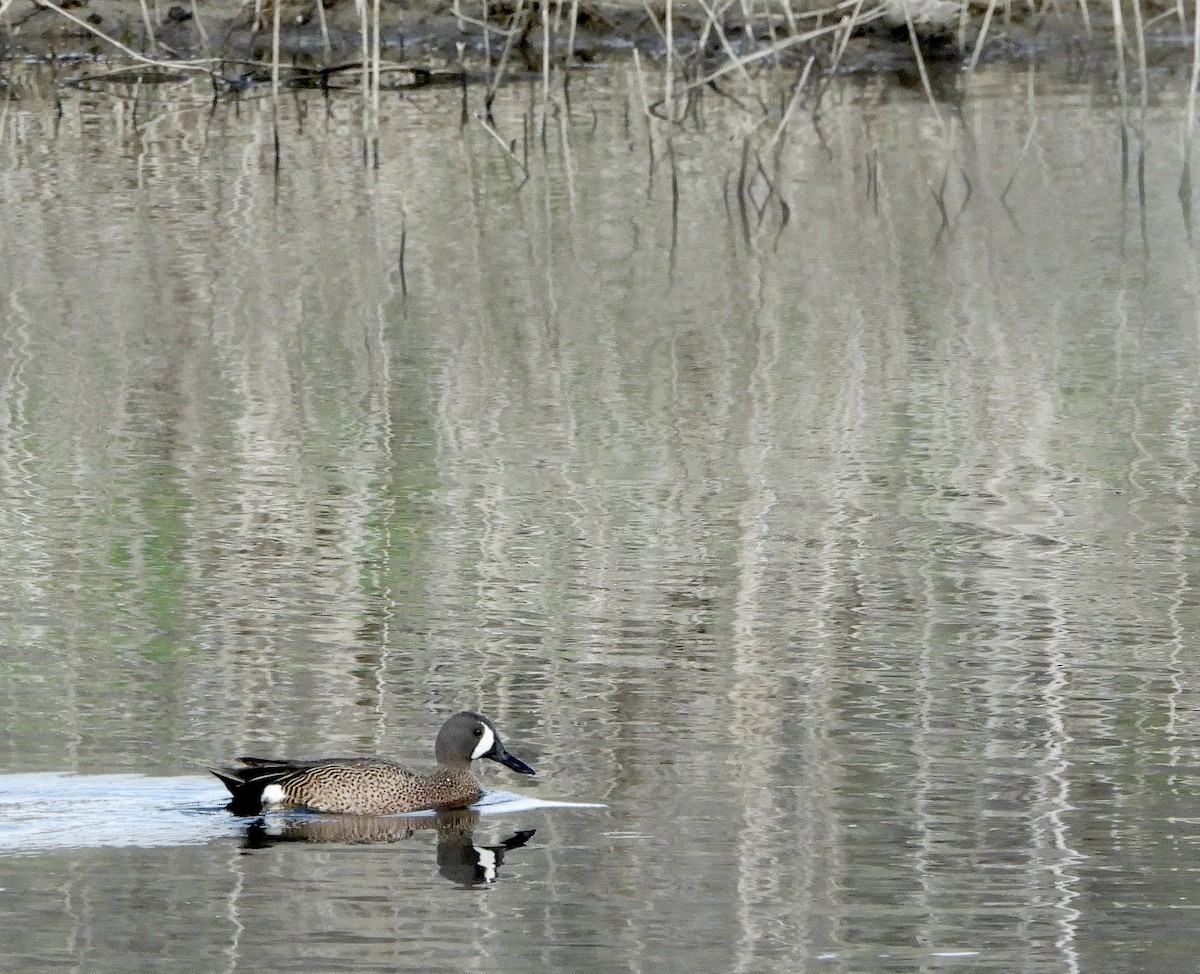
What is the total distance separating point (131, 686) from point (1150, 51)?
65.2 feet

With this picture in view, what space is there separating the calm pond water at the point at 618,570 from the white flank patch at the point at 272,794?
0.08m

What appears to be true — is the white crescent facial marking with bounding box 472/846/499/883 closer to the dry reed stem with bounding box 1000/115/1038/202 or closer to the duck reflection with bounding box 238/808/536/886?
the duck reflection with bounding box 238/808/536/886

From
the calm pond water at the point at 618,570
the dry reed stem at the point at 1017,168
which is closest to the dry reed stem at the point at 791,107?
the calm pond water at the point at 618,570

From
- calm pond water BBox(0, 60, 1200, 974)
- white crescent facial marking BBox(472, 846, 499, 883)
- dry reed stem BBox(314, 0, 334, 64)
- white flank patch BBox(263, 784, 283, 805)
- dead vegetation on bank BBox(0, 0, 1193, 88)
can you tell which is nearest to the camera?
calm pond water BBox(0, 60, 1200, 974)

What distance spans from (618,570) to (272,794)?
2.28 m

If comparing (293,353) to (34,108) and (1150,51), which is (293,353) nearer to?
(34,108)

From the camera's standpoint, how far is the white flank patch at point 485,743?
569 cm

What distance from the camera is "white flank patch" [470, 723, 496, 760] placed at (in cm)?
569

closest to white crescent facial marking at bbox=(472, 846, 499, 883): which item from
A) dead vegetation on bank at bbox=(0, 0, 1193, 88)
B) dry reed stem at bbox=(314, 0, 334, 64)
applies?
dry reed stem at bbox=(314, 0, 334, 64)

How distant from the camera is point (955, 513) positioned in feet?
27.1

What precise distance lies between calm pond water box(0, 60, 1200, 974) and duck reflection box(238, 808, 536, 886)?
0.05ft

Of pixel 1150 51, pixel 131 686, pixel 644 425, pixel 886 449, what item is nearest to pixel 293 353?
pixel 644 425

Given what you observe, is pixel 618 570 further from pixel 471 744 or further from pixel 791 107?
pixel 791 107

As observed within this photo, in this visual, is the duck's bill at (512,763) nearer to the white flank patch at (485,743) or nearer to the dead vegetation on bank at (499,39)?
the white flank patch at (485,743)
